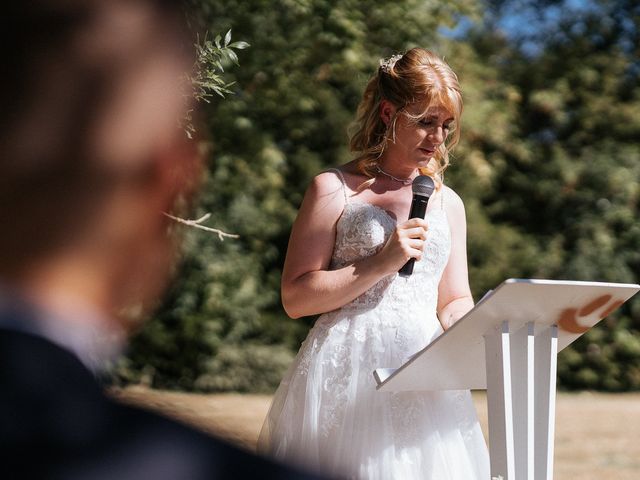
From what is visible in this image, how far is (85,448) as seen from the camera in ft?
1.87

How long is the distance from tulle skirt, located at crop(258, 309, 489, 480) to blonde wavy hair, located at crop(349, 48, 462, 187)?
1.84 feet

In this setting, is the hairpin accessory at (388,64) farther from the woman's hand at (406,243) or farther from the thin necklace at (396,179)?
the woman's hand at (406,243)

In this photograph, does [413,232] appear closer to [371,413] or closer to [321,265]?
[321,265]

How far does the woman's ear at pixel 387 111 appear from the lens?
3.29 meters

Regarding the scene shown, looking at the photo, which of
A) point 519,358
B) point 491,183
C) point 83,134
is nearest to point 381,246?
point 519,358

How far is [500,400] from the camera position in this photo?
2.55 metres

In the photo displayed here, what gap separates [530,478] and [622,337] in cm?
1015

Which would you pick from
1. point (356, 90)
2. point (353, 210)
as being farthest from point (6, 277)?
point (356, 90)

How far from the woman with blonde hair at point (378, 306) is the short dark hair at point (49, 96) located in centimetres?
240

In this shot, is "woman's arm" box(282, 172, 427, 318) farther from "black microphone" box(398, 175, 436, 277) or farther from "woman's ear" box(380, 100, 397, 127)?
"woman's ear" box(380, 100, 397, 127)

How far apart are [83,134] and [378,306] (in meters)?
2.68

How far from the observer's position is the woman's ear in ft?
10.8

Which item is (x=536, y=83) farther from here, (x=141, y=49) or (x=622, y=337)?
(x=141, y=49)

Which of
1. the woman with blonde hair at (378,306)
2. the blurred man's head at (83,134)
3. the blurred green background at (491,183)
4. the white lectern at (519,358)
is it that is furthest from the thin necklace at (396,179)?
the blurred green background at (491,183)
